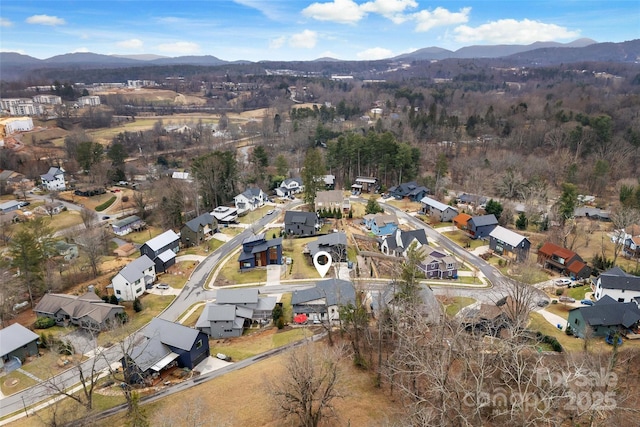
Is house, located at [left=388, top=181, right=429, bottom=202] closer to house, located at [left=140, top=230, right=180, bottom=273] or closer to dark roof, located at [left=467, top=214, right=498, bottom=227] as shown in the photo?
dark roof, located at [left=467, top=214, right=498, bottom=227]

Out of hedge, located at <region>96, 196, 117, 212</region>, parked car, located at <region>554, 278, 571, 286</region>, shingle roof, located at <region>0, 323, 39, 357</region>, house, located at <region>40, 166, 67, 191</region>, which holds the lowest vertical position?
parked car, located at <region>554, 278, 571, 286</region>

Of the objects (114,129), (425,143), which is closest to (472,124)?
(425,143)

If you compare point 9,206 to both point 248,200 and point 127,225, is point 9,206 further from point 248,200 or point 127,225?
point 248,200

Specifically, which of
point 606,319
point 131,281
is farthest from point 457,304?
point 131,281

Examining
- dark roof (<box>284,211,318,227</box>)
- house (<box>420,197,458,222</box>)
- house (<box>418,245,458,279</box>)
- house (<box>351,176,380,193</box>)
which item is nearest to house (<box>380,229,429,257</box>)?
house (<box>418,245,458,279</box>)

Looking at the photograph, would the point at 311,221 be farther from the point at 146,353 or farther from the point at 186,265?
the point at 146,353

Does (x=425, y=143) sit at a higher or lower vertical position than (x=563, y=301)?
higher

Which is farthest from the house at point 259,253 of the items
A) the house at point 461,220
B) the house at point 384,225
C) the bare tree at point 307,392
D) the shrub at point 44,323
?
the house at point 461,220
